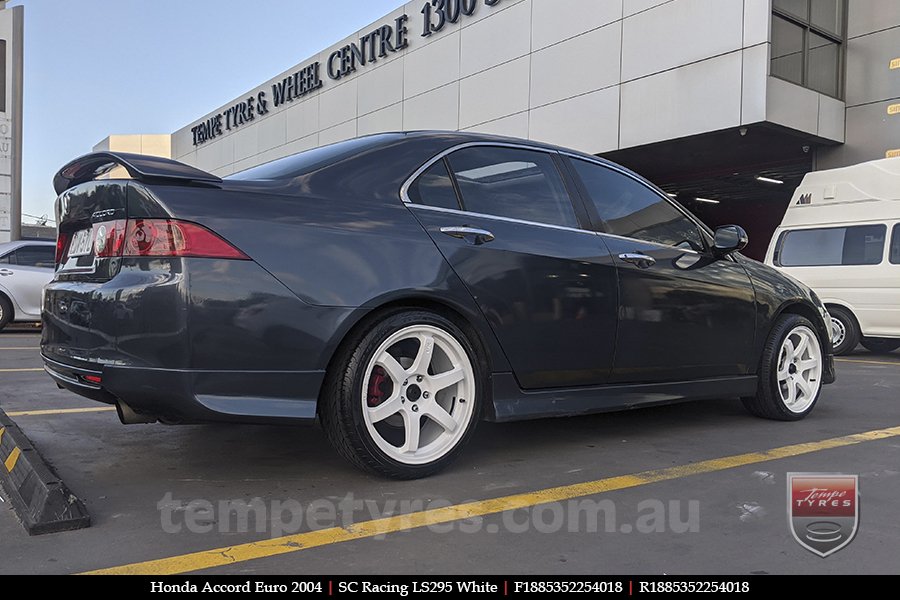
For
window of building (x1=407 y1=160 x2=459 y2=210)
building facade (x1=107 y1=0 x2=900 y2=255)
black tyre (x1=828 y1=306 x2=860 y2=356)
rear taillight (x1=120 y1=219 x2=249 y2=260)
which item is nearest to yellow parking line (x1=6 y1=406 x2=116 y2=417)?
rear taillight (x1=120 y1=219 x2=249 y2=260)

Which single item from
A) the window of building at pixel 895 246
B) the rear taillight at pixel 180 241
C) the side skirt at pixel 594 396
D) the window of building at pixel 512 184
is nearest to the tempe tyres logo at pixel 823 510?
the side skirt at pixel 594 396

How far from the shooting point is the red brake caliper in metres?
3.03

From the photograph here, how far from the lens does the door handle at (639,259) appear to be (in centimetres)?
380

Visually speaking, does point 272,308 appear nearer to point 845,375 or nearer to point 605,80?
point 845,375

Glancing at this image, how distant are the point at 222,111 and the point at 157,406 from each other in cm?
3096

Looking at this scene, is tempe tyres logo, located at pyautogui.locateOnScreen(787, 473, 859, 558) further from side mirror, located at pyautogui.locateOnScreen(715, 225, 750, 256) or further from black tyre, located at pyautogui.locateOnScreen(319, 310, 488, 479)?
side mirror, located at pyautogui.locateOnScreen(715, 225, 750, 256)

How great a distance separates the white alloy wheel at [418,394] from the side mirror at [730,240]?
6.24 feet

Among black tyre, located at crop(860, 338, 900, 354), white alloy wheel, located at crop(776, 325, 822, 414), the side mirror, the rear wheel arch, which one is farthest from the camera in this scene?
black tyre, located at crop(860, 338, 900, 354)

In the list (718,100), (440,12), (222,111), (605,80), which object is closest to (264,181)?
(718,100)

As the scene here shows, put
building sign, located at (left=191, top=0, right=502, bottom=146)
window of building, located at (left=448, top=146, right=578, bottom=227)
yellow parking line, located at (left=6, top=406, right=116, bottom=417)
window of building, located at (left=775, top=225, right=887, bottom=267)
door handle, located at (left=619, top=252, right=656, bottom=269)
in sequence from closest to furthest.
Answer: window of building, located at (left=448, top=146, right=578, bottom=227) < door handle, located at (left=619, top=252, right=656, bottom=269) < yellow parking line, located at (left=6, top=406, right=116, bottom=417) < window of building, located at (left=775, top=225, right=887, bottom=267) < building sign, located at (left=191, top=0, right=502, bottom=146)

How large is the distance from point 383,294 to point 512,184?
1008mm

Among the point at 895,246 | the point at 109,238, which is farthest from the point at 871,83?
the point at 109,238

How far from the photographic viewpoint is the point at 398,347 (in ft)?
10.3

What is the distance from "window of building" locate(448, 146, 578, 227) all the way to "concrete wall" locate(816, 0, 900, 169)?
39.7 ft
